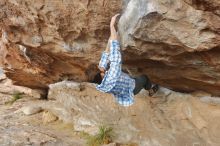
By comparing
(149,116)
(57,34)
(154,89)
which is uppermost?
(57,34)

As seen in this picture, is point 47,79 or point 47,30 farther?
point 47,79

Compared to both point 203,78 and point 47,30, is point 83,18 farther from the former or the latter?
point 203,78

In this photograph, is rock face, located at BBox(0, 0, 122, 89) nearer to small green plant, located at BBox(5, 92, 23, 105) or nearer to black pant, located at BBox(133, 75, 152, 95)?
black pant, located at BBox(133, 75, 152, 95)

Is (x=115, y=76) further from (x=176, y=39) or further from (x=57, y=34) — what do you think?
(x=57, y=34)

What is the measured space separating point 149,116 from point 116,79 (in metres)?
1.96

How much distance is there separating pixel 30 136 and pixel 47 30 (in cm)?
232

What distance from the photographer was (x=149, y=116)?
8055mm

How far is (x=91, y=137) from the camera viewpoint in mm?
8484

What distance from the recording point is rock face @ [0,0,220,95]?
5.53 metres

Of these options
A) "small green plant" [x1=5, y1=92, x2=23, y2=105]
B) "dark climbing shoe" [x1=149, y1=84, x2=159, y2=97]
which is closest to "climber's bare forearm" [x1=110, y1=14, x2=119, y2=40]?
"dark climbing shoe" [x1=149, y1=84, x2=159, y2=97]

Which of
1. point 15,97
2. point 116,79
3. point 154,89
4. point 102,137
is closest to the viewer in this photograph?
point 116,79

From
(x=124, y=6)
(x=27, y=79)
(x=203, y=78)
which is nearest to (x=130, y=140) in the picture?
(x=203, y=78)

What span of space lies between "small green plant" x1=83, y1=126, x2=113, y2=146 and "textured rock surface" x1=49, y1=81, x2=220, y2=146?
5.8 inches

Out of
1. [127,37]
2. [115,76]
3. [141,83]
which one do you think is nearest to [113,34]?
[127,37]
